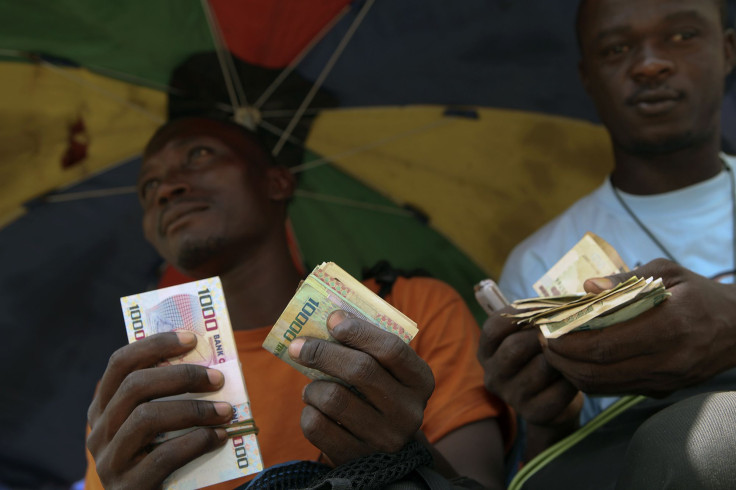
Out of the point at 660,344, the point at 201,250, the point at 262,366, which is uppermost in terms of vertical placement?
the point at 201,250

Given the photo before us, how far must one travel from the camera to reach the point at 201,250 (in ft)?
10.3

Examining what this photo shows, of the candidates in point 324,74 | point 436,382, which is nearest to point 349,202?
point 324,74

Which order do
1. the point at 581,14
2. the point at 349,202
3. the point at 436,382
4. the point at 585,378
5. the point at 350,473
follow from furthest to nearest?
the point at 349,202 < the point at 581,14 < the point at 436,382 < the point at 585,378 < the point at 350,473

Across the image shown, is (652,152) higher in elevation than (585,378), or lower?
higher

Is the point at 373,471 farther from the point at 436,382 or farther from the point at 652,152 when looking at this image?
the point at 652,152

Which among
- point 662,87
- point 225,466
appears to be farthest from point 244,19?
point 225,466

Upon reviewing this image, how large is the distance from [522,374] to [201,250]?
1.33m

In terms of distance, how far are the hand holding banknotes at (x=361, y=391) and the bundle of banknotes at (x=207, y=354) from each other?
18 cm

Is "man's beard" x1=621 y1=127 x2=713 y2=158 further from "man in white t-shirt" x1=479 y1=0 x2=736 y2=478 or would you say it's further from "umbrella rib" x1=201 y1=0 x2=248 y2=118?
"umbrella rib" x1=201 y1=0 x2=248 y2=118

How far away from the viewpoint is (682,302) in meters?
2.19

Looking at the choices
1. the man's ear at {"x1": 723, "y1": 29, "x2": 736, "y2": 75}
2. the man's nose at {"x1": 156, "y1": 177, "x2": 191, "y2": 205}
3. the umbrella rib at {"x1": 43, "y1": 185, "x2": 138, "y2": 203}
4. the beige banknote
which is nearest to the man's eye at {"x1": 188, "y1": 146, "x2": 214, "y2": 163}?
the man's nose at {"x1": 156, "y1": 177, "x2": 191, "y2": 205}

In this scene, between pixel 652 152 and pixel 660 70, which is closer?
pixel 660 70

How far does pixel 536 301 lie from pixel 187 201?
1.60 meters

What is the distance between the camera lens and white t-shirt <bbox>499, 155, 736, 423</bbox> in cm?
322
